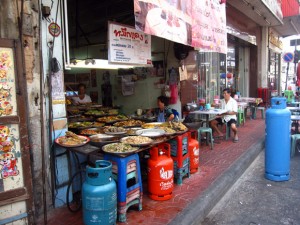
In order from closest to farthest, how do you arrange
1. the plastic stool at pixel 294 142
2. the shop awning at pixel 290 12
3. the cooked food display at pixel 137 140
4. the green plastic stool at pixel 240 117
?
the cooked food display at pixel 137 140 → the plastic stool at pixel 294 142 → the green plastic stool at pixel 240 117 → the shop awning at pixel 290 12

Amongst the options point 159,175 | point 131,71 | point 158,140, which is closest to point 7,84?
point 158,140

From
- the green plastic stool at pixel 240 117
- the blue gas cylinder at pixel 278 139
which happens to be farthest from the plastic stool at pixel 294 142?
the green plastic stool at pixel 240 117

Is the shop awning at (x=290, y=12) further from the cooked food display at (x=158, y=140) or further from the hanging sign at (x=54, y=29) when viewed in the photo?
the hanging sign at (x=54, y=29)

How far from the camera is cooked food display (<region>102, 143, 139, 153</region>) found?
3.64 meters

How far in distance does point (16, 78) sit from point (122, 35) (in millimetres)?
2453

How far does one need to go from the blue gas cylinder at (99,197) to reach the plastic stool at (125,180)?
0.25 meters

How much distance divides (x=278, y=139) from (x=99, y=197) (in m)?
3.66

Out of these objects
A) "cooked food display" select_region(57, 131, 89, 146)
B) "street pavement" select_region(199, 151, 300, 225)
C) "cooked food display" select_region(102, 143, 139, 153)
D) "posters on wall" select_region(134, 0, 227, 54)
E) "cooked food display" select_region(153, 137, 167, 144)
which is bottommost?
"street pavement" select_region(199, 151, 300, 225)

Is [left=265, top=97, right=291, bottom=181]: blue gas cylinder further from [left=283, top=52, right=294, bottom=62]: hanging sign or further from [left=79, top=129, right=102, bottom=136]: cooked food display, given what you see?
[left=283, top=52, right=294, bottom=62]: hanging sign

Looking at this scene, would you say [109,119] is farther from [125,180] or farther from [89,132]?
[125,180]

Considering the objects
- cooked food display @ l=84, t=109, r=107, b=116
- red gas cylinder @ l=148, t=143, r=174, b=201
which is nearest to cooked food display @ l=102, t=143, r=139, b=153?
red gas cylinder @ l=148, t=143, r=174, b=201

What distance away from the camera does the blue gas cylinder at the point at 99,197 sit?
10.5 feet

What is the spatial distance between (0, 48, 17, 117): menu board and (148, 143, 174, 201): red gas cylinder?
2.12 metres

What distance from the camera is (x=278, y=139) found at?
16.6 feet
